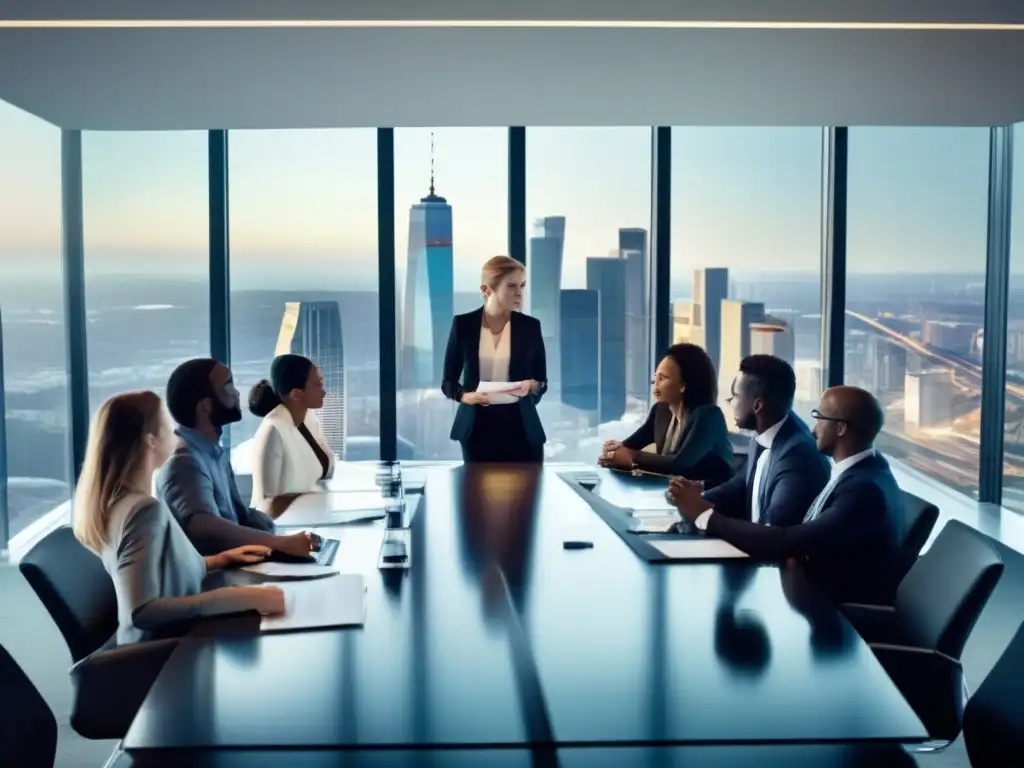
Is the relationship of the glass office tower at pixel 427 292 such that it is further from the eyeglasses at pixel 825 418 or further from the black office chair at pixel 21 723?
the black office chair at pixel 21 723

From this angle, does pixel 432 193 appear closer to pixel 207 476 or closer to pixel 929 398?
pixel 929 398

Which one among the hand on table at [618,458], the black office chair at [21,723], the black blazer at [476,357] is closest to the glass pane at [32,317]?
the black blazer at [476,357]

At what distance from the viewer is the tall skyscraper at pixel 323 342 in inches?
311

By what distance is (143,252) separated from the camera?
7875mm

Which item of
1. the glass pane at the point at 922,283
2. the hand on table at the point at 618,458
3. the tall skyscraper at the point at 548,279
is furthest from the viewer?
the glass pane at the point at 922,283

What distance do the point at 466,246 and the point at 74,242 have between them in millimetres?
2569

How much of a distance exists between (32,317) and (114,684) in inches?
195

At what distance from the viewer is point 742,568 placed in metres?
3.24

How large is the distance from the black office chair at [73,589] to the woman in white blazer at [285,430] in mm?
1082

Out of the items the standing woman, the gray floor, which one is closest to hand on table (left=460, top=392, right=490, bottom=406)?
the standing woman

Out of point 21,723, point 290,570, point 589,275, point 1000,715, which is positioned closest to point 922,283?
point 589,275

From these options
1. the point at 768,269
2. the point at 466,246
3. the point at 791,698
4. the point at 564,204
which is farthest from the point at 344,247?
the point at 791,698

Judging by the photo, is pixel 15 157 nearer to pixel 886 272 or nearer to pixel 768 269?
pixel 768 269

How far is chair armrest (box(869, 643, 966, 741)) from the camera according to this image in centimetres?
309
